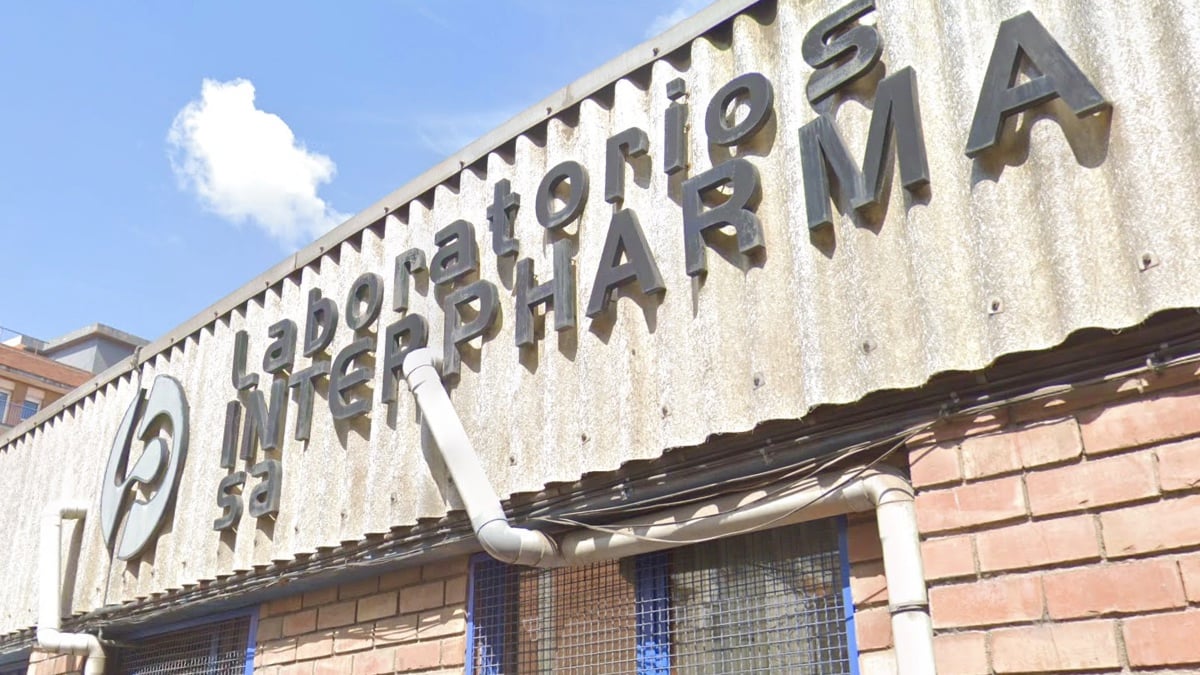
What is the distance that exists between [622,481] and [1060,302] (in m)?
2.18

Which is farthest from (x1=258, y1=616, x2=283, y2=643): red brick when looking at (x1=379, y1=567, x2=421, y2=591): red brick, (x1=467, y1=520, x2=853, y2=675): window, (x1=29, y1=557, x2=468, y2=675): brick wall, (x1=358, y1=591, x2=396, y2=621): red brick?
(x1=467, y1=520, x2=853, y2=675): window

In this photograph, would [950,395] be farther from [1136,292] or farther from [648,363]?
[648,363]

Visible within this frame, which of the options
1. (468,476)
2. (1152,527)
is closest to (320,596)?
(468,476)

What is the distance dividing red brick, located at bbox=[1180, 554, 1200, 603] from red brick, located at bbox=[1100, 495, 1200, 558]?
49 mm

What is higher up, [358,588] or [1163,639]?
[358,588]

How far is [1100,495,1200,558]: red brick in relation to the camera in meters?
3.33

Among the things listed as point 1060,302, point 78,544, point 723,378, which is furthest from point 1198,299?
point 78,544

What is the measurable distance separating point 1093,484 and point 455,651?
3.45m

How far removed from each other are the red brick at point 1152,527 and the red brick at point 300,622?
193 inches

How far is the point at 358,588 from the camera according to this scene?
651cm

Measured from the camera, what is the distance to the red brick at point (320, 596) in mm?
6675

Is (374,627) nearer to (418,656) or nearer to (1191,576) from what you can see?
(418,656)

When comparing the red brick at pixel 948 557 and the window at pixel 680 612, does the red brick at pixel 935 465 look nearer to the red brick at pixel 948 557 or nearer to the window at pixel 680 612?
the red brick at pixel 948 557

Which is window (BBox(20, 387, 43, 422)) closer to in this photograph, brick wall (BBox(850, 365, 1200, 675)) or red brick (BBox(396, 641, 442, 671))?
red brick (BBox(396, 641, 442, 671))
